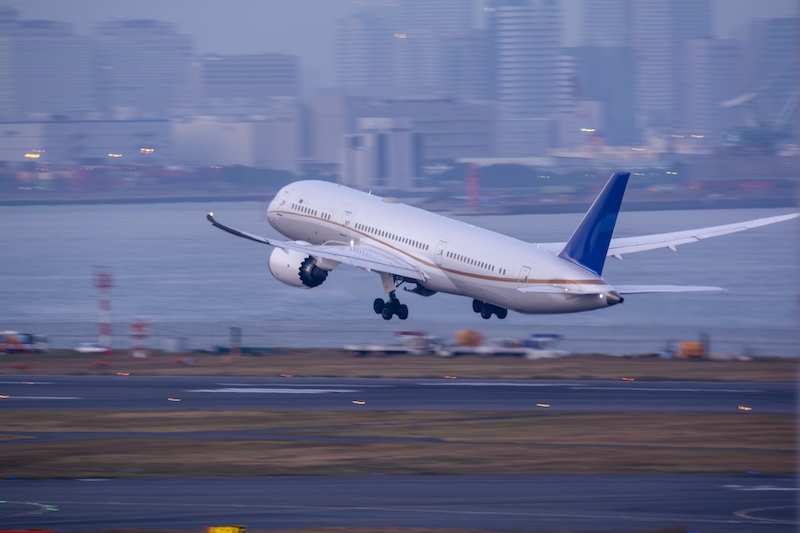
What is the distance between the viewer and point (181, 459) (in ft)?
99.4

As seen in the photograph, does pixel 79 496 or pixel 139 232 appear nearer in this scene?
pixel 79 496

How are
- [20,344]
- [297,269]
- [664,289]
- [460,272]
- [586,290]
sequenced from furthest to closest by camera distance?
1. [20,344]
2. [297,269]
3. [460,272]
4. [664,289]
5. [586,290]

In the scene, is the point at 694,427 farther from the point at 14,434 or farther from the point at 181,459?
the point at 14,434

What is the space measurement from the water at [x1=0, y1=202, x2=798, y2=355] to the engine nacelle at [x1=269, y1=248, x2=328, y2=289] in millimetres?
9147

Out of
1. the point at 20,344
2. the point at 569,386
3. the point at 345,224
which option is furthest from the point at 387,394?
the point at 20,344

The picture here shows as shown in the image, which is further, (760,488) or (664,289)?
(664,289)

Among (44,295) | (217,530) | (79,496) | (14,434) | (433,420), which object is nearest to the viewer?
(217,530)

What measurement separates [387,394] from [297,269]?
16.9 metres

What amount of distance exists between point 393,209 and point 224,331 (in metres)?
31.1

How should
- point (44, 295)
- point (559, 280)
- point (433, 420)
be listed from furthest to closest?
point (44, 295) < point (559, 280) < point (433, 420)

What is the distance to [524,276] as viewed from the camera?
49594mm

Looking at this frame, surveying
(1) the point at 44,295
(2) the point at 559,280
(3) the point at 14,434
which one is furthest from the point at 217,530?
(1) the point at 44,295

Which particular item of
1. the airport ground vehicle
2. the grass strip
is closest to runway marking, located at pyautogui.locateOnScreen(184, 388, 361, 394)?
the grass strip

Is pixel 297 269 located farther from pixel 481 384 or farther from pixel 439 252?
pixel 481 384
